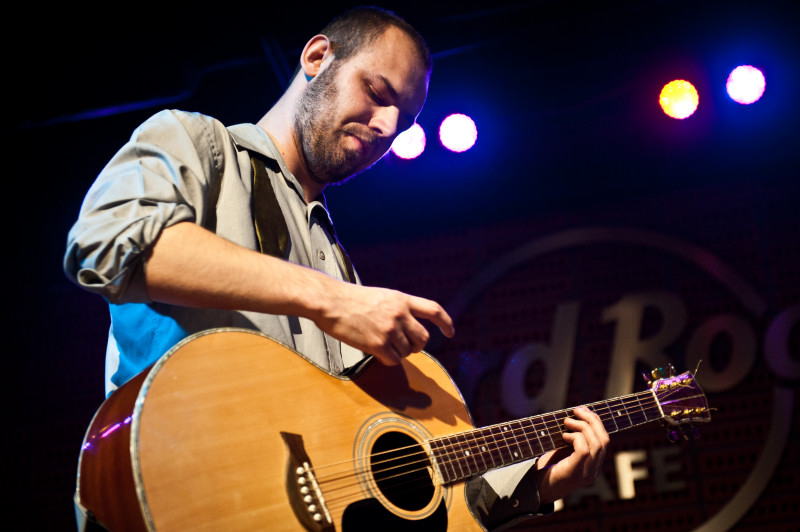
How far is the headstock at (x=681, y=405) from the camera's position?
230cm

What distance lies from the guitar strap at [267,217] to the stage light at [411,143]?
2.34 metres

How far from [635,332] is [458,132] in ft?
5.43

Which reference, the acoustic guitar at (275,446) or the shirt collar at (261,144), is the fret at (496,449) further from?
the shirt collar at (261,144)

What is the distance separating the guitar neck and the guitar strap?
2.16 ft

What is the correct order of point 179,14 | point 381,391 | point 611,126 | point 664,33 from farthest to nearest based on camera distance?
point 611,126 < point 664,33 < point 179,14 < point 381,391

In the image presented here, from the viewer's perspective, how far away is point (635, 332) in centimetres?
428

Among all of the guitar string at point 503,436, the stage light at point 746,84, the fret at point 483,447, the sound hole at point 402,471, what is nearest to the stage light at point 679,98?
the stage light at point 746,84

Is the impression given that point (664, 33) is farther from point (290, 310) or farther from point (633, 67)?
point (290, 310)

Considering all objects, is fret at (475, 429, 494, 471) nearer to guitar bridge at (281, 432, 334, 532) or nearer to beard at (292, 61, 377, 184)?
guitar bridge at (281, 432, 334, 532)

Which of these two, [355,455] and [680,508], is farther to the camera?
[680,508]

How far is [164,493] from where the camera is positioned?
1.24m

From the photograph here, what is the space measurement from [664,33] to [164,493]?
371 cm

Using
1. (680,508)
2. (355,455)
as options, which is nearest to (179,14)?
(355,455)

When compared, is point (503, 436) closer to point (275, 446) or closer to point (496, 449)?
point (496, 449)
